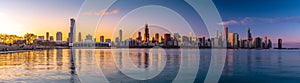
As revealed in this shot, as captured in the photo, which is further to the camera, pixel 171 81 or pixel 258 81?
pixel 258 81

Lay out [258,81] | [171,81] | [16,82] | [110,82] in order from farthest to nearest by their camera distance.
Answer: [258,81] < [171,81] < [110,82] < [16,82]

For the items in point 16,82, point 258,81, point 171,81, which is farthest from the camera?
point 258,81

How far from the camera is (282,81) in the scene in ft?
94.2

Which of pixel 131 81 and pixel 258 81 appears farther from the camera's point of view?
pixel 258 81

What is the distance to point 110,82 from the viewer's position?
24.3 m

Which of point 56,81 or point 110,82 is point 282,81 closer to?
point 110,82

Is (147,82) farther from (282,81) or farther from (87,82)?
A: (282,81)

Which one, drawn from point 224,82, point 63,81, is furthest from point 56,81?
point 224,82

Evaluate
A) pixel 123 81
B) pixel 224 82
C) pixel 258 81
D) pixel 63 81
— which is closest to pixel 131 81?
pixel 123 81

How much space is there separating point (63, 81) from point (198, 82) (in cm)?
1195

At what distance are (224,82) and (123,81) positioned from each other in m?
9.33

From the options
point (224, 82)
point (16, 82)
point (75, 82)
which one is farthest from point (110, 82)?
point (224, 82)

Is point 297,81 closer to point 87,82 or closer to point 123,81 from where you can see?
point 123,81

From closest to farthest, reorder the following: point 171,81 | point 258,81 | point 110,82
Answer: point 110,82, point 171,81, point 258,81
